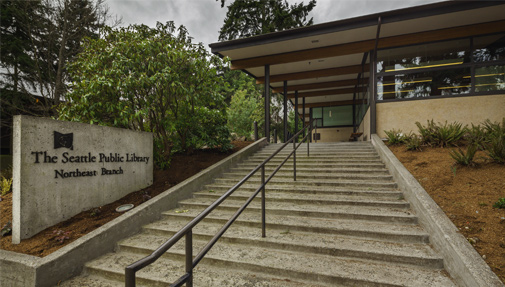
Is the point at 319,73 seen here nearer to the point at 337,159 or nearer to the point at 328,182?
the point at 337,159

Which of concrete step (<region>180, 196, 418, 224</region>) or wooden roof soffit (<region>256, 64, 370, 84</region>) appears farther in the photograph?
wooden roof soffit (<region>256, 64, 370, 84</region>)

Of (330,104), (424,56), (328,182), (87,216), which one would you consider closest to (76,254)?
(87,216)

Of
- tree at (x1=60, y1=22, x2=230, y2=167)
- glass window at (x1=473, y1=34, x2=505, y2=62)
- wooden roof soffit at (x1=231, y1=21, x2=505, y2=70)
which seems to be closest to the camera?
tree at (x1=60, y1=22, x2=230, y2=167)

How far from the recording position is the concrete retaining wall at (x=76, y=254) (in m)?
2.70

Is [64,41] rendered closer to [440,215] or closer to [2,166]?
[2,166]

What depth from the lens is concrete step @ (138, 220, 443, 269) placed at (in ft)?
8.66

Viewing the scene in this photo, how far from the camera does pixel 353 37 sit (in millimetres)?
7891

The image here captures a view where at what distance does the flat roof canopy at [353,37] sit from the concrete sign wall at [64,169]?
233 inches

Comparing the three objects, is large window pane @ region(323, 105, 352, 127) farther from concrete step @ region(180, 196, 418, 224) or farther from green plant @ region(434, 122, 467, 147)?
concrete step @ region(180, 196, 418, 224)

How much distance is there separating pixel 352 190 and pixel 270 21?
655 inches

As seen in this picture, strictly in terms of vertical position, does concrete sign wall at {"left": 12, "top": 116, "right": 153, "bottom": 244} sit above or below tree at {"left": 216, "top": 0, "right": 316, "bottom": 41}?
below

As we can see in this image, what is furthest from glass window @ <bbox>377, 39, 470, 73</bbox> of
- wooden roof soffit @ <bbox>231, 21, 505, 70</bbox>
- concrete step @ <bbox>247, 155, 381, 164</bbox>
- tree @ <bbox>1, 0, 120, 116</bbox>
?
tree @ <bbox>1, 0, 120, 116</bbox>

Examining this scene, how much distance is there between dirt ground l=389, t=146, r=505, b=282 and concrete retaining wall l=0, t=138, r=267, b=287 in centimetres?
446

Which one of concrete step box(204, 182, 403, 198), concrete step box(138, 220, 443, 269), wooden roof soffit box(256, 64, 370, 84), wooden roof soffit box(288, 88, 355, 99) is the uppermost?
wooden roof soffit box(256, 64, 370, 84)
